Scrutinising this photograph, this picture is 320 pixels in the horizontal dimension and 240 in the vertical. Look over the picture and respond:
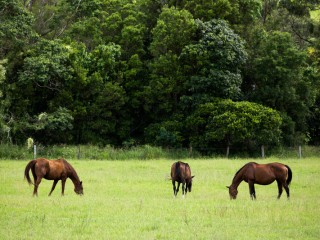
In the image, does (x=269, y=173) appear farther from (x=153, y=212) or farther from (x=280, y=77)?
(x=280, y=77)

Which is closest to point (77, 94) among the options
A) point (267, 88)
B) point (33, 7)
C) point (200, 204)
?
point (33, 7)

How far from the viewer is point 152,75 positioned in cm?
4297

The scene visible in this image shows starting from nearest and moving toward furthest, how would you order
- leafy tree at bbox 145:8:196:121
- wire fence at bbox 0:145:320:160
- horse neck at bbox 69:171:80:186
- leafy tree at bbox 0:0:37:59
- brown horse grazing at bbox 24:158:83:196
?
brown horse grazing at bbox 24:158:83:196 → horse neck at bbox 69:171:80:186 → wire fence at bbox 0:145:320:160 → leafy tree at bbox 0:0:37:59 → leafy tree at bbox 145:8:196:121

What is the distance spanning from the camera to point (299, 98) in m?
44.8

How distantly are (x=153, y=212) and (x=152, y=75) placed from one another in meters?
28.3

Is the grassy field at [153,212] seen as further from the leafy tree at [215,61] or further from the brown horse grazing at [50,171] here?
the leafy tree at [215,61]

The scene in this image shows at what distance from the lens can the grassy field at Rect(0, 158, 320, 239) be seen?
40.9 feet

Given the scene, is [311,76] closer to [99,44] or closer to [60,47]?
[99,44]

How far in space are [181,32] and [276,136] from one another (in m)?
10.7

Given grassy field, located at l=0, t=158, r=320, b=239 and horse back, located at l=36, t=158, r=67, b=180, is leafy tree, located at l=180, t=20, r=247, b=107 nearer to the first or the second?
grassy field, located at l=0, t=158, r=320, b=239

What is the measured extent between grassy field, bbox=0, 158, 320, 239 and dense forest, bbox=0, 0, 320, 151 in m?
15.7

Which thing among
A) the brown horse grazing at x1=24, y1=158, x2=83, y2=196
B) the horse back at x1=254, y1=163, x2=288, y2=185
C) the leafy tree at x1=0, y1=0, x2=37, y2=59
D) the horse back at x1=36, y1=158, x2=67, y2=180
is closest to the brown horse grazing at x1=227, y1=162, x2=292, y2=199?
the horse back at x1=254, y1=163, x2=288, y2=185

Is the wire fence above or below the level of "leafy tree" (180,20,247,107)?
below

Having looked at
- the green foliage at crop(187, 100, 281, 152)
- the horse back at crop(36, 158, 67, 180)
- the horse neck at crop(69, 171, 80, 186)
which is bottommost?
the horse neck at crop(69, 171, 80, 186)
